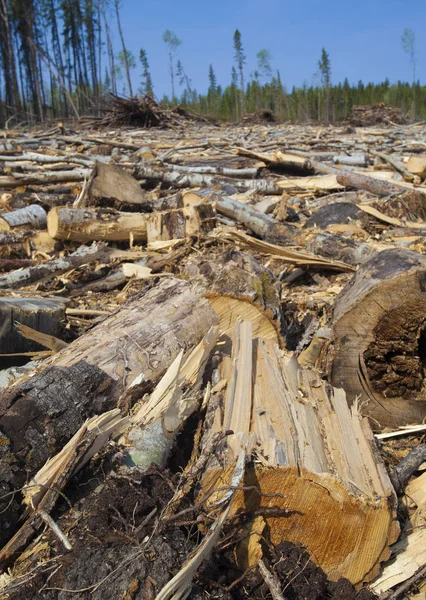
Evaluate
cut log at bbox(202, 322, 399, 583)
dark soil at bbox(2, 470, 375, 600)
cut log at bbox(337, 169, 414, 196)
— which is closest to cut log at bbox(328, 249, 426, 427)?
cut log at bbox(202, 322, 399, 583)

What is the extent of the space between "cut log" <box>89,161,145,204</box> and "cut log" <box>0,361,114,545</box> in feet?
14.2

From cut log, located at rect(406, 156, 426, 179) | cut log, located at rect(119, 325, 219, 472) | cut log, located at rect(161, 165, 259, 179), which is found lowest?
Result: cut log, located at rect(119, 325, 219, 472)

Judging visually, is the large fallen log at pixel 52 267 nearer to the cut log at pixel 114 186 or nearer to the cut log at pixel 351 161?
the cut log at pixel 114 186

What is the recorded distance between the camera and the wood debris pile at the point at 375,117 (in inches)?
829

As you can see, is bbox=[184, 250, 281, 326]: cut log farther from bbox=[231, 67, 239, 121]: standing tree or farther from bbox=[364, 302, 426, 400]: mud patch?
bbox=[231, 67, 239, 121]: standing tree

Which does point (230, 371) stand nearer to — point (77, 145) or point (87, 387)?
point (87, 387)

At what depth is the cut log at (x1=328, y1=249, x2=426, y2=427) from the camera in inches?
111

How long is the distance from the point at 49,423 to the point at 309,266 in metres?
3.10

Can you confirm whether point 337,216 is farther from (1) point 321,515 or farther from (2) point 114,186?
(1) point 321,515

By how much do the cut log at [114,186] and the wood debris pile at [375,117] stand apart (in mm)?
16294

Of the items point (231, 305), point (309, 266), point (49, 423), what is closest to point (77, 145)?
point (309, 266)

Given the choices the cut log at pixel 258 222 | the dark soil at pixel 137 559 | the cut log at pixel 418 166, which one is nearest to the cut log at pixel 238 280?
the dark soil at pixel 137 559

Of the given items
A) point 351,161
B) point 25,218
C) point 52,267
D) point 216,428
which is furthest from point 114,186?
point 351,161

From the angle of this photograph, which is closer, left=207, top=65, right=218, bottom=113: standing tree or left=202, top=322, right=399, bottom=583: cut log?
left=202, top=322, right=399, bottom=583: cut log
